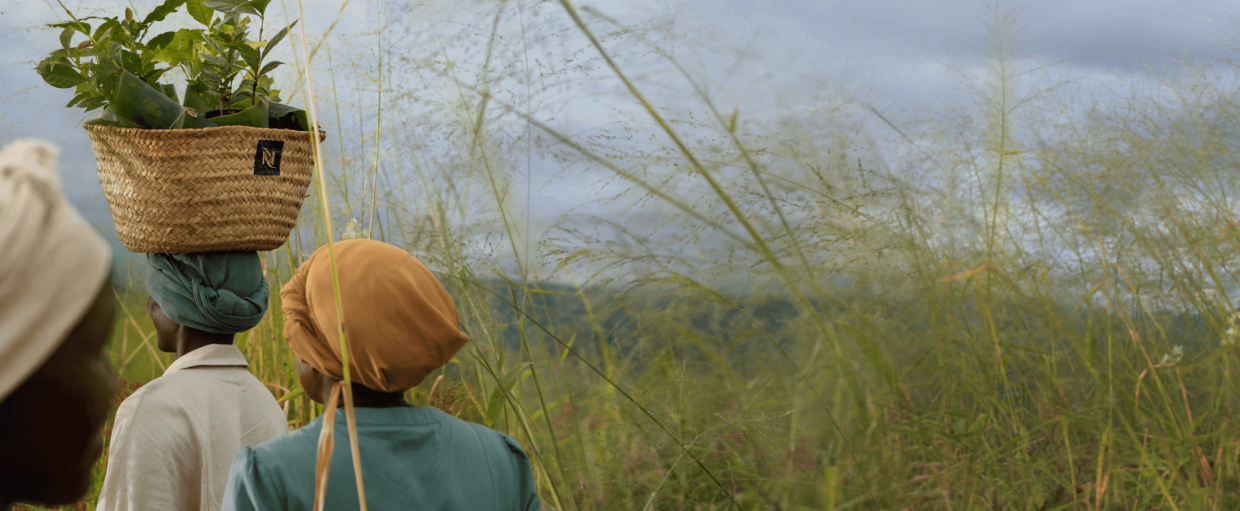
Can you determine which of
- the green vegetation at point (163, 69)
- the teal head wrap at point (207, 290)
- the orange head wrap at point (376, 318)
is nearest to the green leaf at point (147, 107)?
the green vegetation at point (163, 69)

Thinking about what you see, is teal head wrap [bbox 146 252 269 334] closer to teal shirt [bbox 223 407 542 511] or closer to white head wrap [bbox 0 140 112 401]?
teal shirt [bbox 223 407 542 511]

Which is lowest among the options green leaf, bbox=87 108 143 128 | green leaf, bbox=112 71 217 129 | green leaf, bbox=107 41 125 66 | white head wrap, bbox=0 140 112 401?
white head wrap, bbox=0 140 112 401

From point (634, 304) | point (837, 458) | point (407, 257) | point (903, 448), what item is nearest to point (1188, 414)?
point (903, 448)

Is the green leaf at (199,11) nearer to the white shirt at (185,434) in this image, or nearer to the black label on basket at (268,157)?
the black label on basket at (268,157)

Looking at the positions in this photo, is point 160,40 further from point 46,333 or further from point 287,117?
Result: point 46,333

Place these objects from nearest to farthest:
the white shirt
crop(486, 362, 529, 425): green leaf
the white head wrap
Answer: the white head wrap
the white shirt
crop(486, 362, 529, 425): green leaf

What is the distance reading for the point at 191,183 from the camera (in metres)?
1.40

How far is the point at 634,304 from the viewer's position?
5.80 ft

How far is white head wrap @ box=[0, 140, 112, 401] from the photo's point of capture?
71 cm

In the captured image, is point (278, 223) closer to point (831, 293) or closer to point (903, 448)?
point (831, 293)

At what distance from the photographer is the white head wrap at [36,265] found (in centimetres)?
71

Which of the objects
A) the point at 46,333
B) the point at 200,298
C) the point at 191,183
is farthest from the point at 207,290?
the point at 46,333

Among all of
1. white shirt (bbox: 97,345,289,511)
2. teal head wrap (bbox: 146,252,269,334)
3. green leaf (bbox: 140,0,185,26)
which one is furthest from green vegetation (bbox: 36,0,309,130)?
white shirt (bbox: 97,345,289,511)

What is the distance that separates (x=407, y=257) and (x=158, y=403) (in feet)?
1.82
